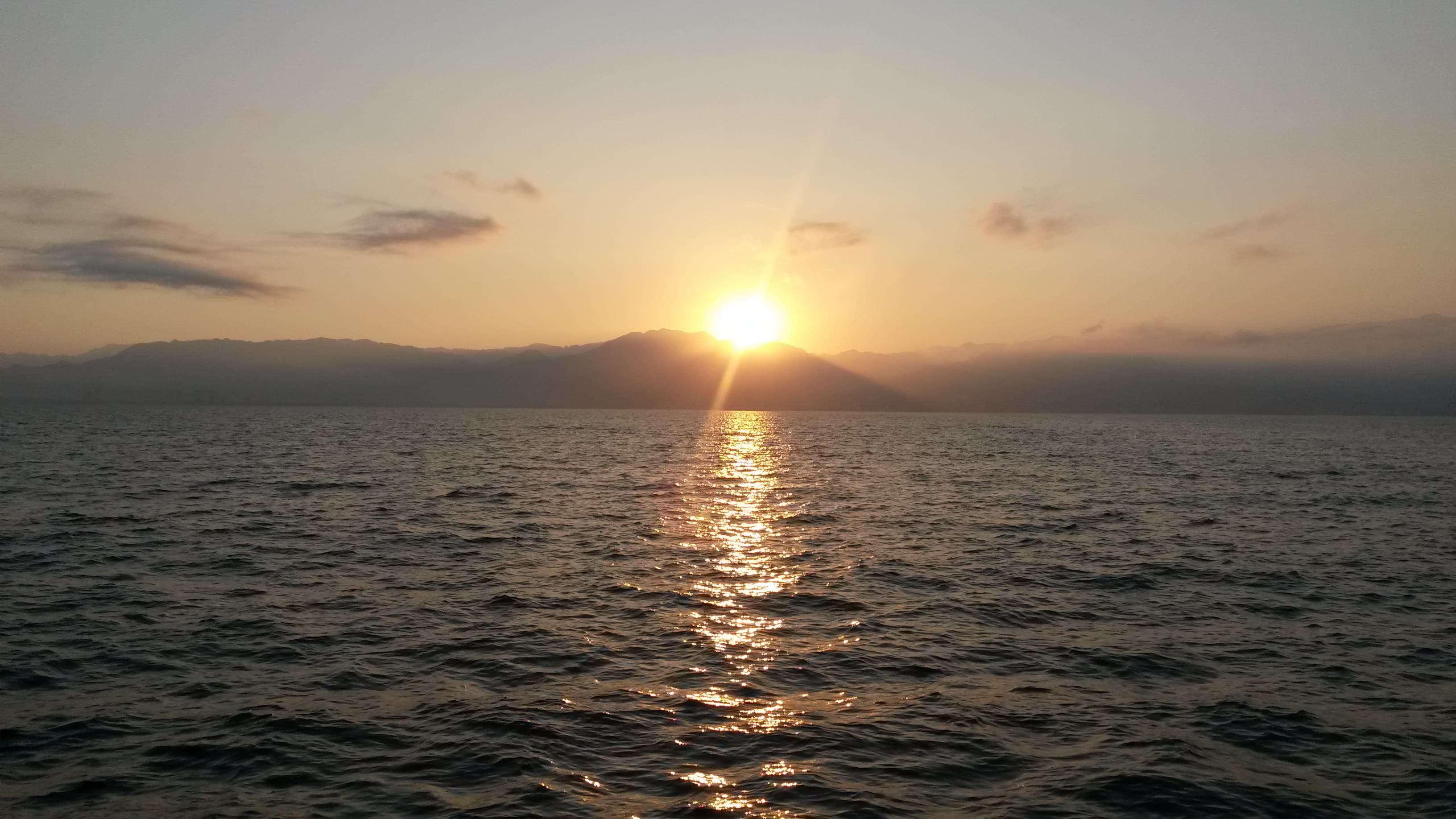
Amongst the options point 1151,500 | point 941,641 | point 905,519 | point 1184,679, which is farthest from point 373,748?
point 1151,500

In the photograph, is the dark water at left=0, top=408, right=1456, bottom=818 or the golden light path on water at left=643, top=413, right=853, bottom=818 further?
the golden light path on water at left=643, top=413, right=853, bottom=818

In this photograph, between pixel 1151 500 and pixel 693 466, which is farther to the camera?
pixel 693 466

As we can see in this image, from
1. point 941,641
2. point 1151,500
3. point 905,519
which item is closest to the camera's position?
point 941,641

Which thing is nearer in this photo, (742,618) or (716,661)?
(716,661)

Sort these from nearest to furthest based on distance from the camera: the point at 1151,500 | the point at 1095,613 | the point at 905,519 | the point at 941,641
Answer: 1. the point at 941,641
2. the point at 1095,613
3. the point at 905,519
4. the point at 1151,500

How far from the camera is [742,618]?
2697cm

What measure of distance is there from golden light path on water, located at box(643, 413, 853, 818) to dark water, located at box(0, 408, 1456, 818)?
14cm

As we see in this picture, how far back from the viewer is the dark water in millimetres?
15250

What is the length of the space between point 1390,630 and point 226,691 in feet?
103

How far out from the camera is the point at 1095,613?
1102 inches

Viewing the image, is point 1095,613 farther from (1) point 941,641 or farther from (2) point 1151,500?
(2) point 1151,500

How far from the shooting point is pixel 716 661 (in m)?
22.5

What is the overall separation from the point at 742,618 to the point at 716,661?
4527 millimetres

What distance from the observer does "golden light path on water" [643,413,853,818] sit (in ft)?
51.2
